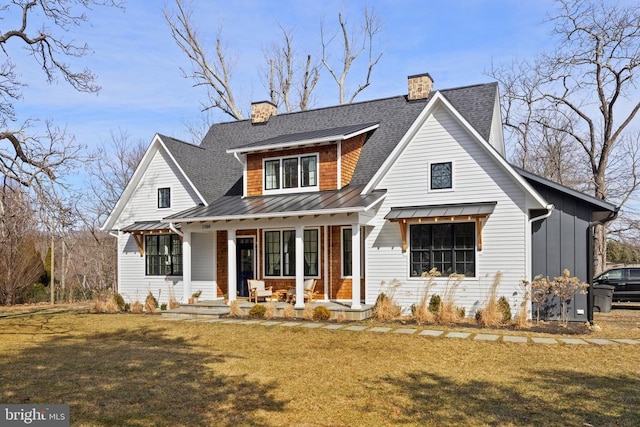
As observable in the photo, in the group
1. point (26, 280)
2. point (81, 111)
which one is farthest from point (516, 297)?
point (26, 280)

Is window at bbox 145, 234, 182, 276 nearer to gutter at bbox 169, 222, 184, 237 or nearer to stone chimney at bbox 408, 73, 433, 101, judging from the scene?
gutter at bbox 169, 222, 184, 237

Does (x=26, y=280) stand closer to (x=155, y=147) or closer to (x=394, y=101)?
(x=155, y=147)

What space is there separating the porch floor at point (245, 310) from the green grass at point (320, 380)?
1.96 metres

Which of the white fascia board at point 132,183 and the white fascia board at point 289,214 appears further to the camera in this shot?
the white fascia board at point 132,183

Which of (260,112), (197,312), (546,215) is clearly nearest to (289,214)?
(197,312)

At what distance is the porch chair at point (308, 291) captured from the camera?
1588cm

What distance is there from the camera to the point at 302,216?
598 inches

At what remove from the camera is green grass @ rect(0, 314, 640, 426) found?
6102 millimetres

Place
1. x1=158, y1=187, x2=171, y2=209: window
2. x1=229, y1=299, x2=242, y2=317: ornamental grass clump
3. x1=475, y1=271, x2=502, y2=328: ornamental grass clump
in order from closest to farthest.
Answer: x1=475, y1=271, x2=502, y2=328: ornamental grass clump
x1=229, y1=299, x2=242, y2=317: ornamental grass clump
x1=158, y1=187, x2=171, y2=209: window

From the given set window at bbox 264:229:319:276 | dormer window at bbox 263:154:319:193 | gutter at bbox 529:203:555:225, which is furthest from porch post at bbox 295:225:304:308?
gutter at bbox 529:203:555:225

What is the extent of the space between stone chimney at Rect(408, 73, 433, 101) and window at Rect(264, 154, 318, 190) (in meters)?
4.66

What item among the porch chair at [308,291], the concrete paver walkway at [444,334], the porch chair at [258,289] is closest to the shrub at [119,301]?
the porch chair at [258,289]

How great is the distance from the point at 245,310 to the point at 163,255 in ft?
18.0

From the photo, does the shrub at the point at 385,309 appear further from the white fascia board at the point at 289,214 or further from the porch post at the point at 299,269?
the white fascia board at the point at 289,214
